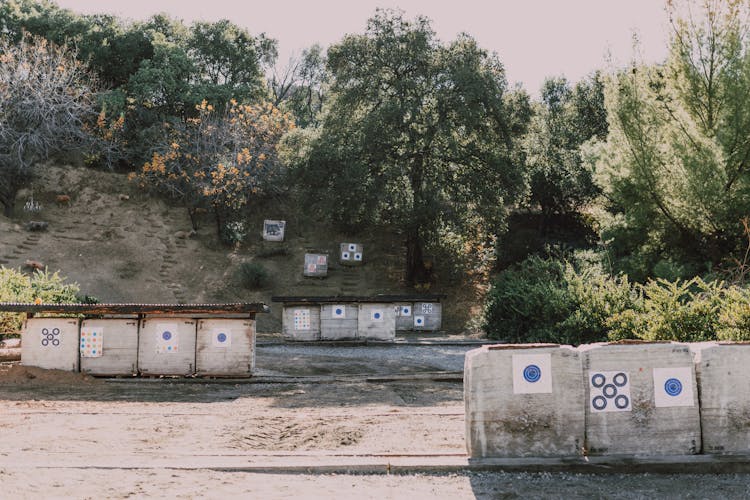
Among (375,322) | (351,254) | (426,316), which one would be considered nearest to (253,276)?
(351,254)

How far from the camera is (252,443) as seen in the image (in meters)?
7.72

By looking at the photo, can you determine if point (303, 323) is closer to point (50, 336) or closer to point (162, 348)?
point (162, 348)

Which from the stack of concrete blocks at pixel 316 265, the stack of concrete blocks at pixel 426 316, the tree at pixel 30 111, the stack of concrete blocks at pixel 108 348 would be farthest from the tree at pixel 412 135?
the stack of concrete blocks at pixel 108 348

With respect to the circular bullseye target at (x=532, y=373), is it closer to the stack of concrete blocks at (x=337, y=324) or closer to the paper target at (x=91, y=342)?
the paper target at (x=91, y=342)

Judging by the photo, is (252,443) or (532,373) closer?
(532,373)

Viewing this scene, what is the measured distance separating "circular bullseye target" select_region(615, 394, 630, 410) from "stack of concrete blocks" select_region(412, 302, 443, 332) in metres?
17.5

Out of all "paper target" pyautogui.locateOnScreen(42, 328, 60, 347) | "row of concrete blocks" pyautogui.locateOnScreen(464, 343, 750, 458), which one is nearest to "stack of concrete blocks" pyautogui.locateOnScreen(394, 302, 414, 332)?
"paper target" pyautogui.locateOnScreen(42, 328, 60, 347)

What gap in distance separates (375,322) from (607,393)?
1355 cm

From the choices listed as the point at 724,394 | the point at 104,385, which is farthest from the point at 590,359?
the point at 104,385

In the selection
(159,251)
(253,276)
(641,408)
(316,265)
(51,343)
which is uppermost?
(159,251)

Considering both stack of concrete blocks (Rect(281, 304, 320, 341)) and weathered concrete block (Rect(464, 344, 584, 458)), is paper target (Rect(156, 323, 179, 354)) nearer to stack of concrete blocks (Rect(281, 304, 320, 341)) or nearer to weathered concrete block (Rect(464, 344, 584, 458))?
stack of concrete blocks (Rect(281, 304, 320, 341))

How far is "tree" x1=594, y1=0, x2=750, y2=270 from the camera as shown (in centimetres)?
2077

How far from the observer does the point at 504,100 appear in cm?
2931

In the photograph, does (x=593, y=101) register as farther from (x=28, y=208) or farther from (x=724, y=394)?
(x=724, y=394)
